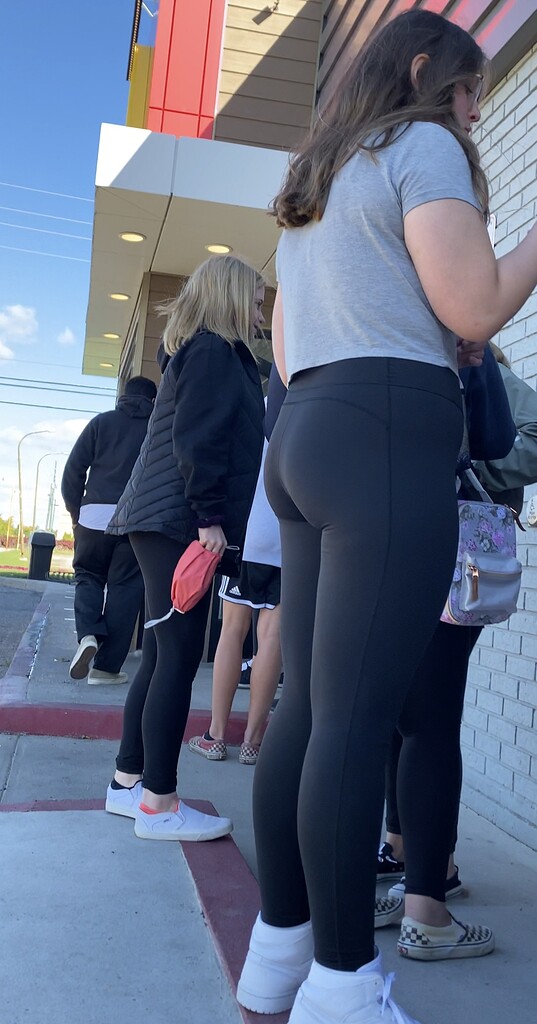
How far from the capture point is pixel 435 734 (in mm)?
1992

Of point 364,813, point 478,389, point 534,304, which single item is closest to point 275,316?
point 478,389

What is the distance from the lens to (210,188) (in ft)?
20.5

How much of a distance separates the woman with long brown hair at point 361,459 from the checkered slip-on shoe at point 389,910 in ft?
2.04

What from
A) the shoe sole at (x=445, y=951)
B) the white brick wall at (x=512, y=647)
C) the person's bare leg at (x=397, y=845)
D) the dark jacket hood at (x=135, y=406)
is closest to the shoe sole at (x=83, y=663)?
the dark jacket hood at (x=135, y=406)

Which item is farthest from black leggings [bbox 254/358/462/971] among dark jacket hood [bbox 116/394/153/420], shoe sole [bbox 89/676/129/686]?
dark jacket hood [bbox 116/394/153/420]

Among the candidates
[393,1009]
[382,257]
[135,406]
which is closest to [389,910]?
[393,1009]

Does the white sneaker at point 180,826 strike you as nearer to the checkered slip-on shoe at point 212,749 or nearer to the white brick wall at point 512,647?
the white brick wall at point 512,647

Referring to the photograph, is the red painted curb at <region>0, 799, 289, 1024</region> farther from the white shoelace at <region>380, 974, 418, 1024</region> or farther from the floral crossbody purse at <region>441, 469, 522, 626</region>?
the floral crossbody purse at <region>441, 469, 522, 626</region>

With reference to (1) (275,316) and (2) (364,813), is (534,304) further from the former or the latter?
(2) (364,813)

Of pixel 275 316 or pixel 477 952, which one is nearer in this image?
pixel 275 316

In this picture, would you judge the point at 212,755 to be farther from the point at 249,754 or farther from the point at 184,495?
the point at 184,495

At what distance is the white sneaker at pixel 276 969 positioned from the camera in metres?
1.60

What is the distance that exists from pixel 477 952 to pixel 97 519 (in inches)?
167

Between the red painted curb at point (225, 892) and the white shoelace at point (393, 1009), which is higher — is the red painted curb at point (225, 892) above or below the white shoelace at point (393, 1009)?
below
